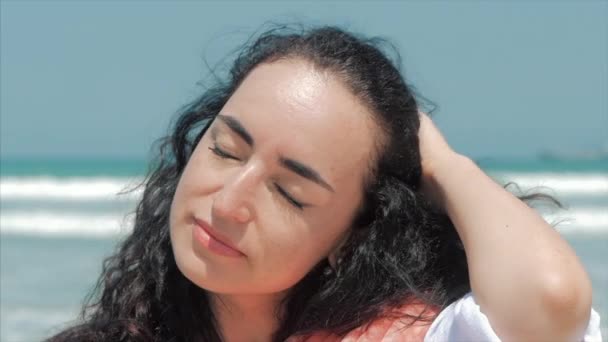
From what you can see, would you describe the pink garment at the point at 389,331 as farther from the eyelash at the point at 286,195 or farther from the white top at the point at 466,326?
the eyelash at the point at 286,195

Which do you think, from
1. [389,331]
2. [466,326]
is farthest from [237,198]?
[466,326]

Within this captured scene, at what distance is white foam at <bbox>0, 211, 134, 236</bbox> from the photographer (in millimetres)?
13625

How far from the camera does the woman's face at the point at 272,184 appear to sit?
7.72 ft

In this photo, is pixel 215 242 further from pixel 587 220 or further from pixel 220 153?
pixel 587 220

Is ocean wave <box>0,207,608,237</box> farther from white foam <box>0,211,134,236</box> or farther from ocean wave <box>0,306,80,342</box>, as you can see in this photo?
ocean wave <box>0,306,80,342</box>

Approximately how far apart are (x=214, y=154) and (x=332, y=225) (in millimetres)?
362

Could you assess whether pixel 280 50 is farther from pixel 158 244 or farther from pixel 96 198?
pixel 96 198

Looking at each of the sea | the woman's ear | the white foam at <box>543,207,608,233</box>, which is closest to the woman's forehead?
the woman's ear

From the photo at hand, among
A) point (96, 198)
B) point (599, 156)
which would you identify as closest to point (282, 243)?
point (96, 198)

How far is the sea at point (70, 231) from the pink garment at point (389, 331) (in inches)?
22.1

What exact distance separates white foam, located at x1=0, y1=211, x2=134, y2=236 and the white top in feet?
34.7

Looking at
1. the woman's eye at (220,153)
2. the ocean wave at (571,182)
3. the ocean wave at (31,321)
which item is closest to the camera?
the woman's eye at (220,153)

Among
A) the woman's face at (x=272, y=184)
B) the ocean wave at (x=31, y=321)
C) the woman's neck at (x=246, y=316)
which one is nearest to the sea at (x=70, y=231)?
the ocean wave at (x=31, y=321)

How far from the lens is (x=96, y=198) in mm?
21906
